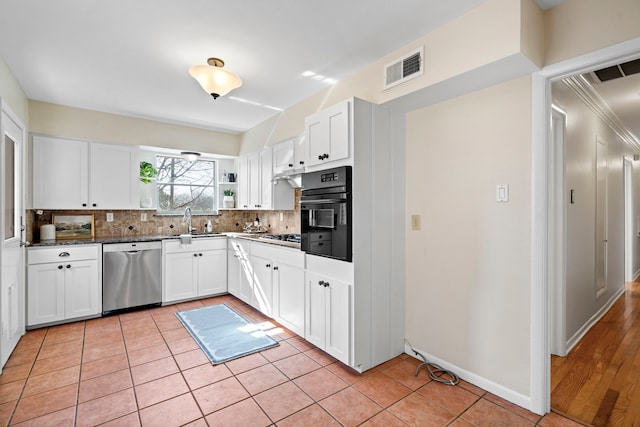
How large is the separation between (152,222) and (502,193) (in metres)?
4.53

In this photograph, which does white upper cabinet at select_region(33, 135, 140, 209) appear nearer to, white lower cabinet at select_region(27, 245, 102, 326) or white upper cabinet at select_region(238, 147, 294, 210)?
white lower cabinet at select_region(27, 245, 102, 326)

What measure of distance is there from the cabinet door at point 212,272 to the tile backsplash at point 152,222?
0.76m

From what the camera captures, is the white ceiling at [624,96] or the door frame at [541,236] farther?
the white ceiling at [624,96]

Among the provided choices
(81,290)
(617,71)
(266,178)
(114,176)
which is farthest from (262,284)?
(617,71)

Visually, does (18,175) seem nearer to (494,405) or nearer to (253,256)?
(253,256)

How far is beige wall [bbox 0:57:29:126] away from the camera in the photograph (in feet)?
8.64

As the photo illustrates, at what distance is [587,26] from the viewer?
1782mm

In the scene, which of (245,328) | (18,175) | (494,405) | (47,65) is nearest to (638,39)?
(494,405)

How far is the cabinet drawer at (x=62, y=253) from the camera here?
10.8 ft

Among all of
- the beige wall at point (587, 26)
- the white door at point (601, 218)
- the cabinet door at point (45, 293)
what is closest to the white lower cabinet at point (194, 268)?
the cabinet door at point (45, 293)

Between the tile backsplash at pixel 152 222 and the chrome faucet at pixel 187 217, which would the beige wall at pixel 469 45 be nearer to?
Result: the tile backsplash at pixel 152 222

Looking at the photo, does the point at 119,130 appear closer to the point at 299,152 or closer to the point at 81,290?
the point at 81,290

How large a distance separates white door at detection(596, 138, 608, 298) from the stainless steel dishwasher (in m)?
5.41

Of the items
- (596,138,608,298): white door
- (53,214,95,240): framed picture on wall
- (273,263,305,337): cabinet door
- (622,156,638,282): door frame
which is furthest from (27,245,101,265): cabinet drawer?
(622,156,638,282): door frame
